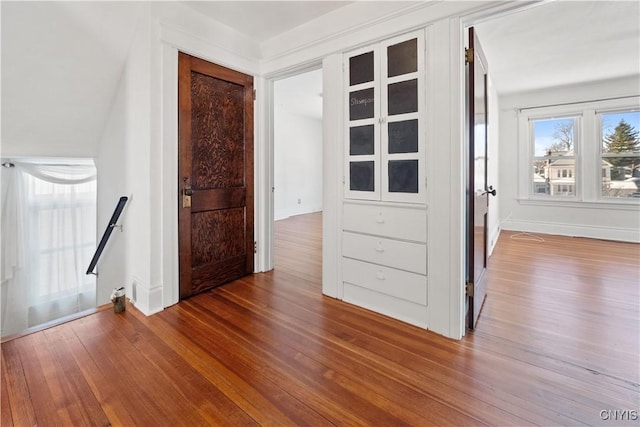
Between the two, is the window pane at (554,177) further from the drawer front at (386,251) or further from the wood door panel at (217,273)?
the wood door panel at (217,273)

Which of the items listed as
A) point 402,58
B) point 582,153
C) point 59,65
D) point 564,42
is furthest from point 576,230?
point 59,65

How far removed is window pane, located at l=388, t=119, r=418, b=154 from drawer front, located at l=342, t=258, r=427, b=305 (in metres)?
0.88

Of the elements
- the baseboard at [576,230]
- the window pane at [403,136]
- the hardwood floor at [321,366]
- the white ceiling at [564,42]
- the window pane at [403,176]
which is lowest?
the hardwood floor at [321,366]

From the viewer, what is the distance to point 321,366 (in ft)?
5.35

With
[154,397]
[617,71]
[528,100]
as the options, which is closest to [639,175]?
[617,71]

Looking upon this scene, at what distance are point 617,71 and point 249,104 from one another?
17.1 ft

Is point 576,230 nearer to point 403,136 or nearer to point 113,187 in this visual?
point 403,136

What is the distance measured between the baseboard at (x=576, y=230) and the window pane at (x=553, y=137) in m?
1.26

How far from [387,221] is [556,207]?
475 cm

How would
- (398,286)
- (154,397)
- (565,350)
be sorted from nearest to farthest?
1. (154,397)
2. (565,350)
3. (398,286)

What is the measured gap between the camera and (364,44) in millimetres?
2240

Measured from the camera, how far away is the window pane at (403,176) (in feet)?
6.80

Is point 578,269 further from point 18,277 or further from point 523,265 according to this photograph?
point 18,277

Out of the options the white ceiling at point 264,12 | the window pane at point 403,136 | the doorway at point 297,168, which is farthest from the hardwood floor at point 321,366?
the white ceiling at point 264,12
